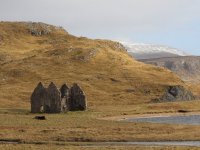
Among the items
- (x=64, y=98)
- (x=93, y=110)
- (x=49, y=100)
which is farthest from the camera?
(x=93, y=110)

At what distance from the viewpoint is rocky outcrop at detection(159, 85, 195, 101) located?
6791 inches

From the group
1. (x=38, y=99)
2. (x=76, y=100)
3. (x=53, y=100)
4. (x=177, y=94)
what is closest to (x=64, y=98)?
(x=76, y=100)

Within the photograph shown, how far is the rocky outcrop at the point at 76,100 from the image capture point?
13100 cm

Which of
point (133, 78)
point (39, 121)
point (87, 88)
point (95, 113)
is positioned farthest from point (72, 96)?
point (133, 78)

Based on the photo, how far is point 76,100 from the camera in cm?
13150

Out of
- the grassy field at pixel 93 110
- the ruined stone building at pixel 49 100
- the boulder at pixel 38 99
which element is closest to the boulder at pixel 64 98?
the ruined stone building at pixel 49 100

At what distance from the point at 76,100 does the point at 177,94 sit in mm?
51385

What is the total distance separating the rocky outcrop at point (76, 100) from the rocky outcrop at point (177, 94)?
44.4m

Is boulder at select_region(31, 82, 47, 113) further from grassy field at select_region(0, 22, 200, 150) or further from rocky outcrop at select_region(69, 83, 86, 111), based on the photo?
rocky outcrop at select_region(69, 83, 86, 111)

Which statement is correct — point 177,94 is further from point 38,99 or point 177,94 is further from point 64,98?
point 38,99

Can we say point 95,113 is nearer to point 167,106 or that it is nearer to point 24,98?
point 167,106

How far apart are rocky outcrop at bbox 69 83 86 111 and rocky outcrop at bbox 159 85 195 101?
44.4 meters

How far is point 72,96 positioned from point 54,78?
61344 mm

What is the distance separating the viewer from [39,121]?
96.1 metres
